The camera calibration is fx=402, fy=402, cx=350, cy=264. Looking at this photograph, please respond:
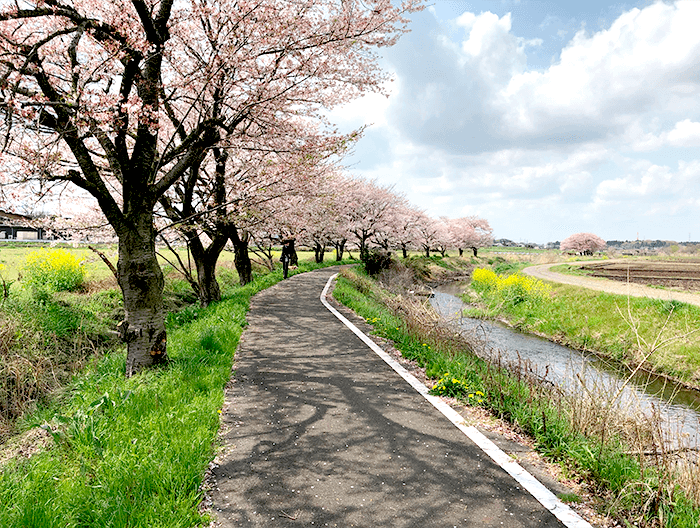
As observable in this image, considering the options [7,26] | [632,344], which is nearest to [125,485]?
[7,26]

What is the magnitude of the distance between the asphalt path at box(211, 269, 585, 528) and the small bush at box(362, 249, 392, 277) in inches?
927

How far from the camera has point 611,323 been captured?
15242 millimetres

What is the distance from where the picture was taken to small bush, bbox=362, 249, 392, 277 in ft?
100

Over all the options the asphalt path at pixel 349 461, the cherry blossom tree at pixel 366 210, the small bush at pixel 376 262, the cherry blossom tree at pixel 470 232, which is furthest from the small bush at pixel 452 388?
the cherry blossom tree at pixel 470 232

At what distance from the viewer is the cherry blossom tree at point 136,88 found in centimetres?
552

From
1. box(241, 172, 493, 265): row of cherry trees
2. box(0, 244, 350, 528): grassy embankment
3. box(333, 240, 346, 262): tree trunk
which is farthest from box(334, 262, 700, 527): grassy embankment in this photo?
box(333, 240, 346, 262): tree trunk

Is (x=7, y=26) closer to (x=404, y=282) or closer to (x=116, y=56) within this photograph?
(x=116, y=56)

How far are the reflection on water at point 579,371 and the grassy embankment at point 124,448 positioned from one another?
4452 mm

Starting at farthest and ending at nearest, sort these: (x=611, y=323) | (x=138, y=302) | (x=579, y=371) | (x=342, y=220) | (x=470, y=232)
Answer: (x=470, y=232)
(x=342, y=220)
(x=611, y=323)
(x=579, y=371)
(x=138, y=302)

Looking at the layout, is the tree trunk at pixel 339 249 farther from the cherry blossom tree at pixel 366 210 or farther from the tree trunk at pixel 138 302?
the tree trunk at pixel 138 302

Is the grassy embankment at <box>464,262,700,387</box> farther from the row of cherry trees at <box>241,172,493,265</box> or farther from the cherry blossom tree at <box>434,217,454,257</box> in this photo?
the cherry blossom tree at <box>434,217,454,257</box>

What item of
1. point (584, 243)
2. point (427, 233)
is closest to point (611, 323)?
point (427, 233)

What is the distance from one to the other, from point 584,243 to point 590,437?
123 m

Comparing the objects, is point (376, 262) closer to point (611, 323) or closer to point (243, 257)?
point (243, 257)
